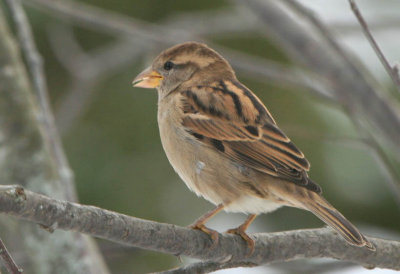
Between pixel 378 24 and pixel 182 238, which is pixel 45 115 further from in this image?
pixel 378 24

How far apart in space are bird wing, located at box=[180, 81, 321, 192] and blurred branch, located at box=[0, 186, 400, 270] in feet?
1.63

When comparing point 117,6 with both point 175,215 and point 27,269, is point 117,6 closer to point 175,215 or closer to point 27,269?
point 175,215

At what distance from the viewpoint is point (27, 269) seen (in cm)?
538

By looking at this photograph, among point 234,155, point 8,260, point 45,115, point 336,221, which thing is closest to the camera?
point 8,260

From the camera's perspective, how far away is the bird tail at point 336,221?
3.96 metres

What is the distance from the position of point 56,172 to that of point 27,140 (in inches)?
12.8

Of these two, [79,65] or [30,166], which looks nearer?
[30,166]

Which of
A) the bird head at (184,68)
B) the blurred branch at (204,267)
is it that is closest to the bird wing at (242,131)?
the bird head at (184,68)

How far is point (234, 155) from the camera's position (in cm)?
476

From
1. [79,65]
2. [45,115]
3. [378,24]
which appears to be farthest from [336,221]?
[79,65]

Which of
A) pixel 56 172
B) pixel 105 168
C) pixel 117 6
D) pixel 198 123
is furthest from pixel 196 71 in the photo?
pixel 117 6

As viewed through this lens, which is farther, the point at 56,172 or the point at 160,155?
the point at 160,155

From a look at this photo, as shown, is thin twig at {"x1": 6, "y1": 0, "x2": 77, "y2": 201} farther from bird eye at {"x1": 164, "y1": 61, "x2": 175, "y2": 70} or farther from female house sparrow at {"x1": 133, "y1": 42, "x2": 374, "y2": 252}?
bird eye at {"x1": 164, "y1": 61, "x2": 175, "y2": 70}

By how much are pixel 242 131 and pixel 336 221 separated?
104 centimetres
